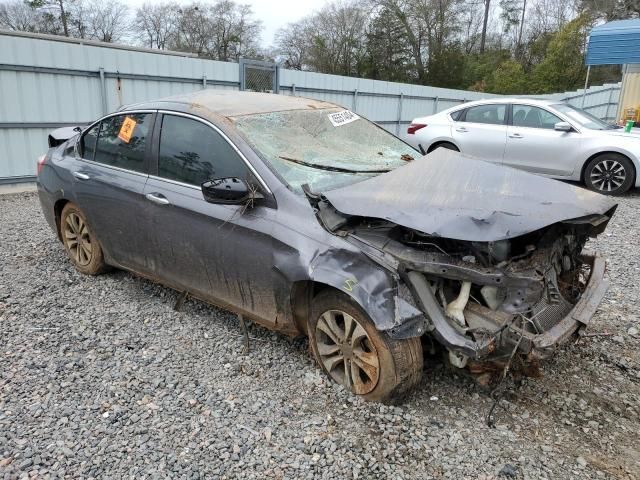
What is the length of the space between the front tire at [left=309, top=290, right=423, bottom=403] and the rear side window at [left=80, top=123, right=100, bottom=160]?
2.68 m

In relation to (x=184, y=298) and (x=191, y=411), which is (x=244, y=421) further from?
(x=184, y=298)

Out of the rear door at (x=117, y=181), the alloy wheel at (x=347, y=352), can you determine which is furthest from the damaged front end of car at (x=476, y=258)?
the rear door at (x=117, y=181)

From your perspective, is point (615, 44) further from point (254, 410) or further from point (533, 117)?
point (254, 410)

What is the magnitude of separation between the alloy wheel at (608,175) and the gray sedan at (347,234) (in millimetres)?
5686

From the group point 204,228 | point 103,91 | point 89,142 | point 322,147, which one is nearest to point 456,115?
point 103,91

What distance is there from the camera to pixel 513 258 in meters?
2.71

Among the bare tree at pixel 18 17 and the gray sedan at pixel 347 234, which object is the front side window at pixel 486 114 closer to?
the gray sedan at pixel 347 234

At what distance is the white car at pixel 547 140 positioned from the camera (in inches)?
322

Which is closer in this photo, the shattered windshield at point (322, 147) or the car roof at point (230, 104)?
the shattered windshield at point (322, 147)

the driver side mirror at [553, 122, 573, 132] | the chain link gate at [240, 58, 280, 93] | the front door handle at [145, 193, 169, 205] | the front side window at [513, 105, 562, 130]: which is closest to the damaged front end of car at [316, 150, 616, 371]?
the front door handle at [145, 193, 169, 205]

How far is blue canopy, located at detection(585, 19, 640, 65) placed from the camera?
14.8 m

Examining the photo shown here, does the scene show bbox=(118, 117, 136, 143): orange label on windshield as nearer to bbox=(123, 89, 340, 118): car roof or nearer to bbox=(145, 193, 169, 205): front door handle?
bbox=(123, 89, 340, 118): car roof

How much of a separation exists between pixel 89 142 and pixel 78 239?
0.88 metres

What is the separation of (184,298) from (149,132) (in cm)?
131
